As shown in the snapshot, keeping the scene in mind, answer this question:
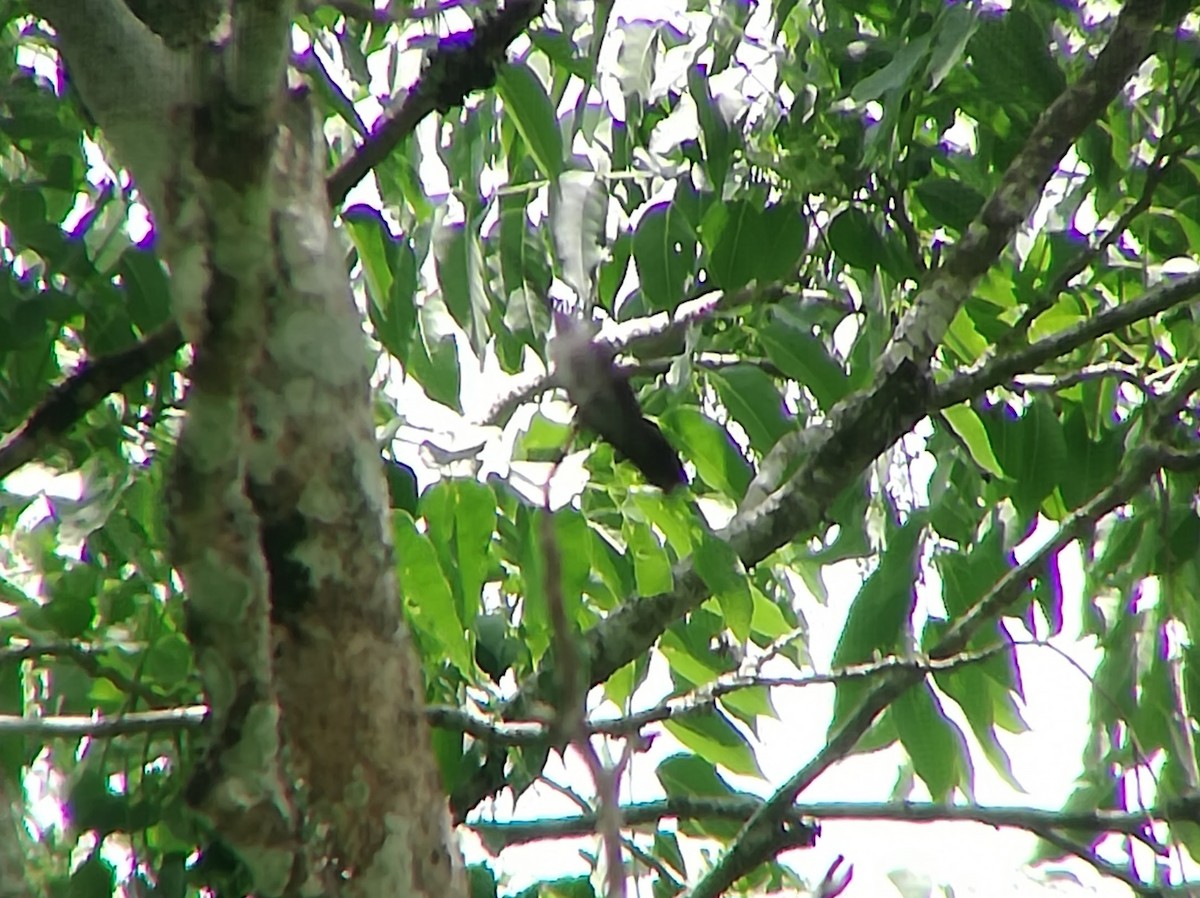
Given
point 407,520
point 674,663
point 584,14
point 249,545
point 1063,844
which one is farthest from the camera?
point 674,663

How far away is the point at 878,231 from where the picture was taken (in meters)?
1.40

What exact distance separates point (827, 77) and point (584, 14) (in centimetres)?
25

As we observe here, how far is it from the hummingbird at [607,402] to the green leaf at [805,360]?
142 millimetres

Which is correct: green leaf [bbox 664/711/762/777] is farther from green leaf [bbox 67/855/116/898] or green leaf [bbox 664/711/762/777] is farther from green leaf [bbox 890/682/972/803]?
green leaf [bbox 67/855/116/898]

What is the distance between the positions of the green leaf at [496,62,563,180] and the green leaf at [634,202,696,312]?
133 mm

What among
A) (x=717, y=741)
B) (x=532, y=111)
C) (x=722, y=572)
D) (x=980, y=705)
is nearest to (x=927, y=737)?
(x=980, y=705)

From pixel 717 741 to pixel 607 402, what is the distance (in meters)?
0.44

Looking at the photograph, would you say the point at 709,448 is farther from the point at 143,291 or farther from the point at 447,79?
the point at 143,291

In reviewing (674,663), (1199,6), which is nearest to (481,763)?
(674,663)

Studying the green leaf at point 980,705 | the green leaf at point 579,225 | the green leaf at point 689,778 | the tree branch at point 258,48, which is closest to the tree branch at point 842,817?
the green leaf at point 689,778

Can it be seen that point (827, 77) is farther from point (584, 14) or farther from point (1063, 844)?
point (1063, 844)

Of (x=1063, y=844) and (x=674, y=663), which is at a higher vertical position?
(x=674, y=663)

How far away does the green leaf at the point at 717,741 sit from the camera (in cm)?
147

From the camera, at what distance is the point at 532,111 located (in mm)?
1222
